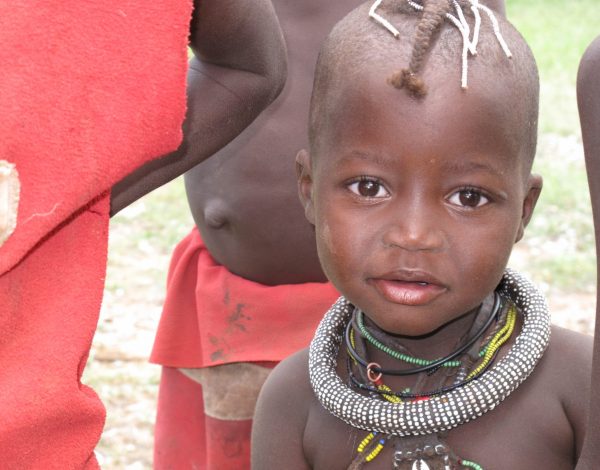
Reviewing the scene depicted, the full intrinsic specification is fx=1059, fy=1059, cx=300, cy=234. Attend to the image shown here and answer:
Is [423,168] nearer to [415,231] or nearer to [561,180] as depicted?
[415,231]

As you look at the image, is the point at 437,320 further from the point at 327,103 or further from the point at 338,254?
the point at 327,103

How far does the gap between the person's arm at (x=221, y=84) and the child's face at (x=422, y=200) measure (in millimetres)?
188

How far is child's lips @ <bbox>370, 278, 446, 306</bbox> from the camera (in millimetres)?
1658

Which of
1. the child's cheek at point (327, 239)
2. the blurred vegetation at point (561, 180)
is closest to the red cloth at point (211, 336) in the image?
the child's cheek at point (327, 239)

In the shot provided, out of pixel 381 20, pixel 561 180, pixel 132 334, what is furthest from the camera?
pixel 561 180

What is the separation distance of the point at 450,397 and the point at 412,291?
8.3 inches

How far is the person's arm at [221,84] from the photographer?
1.77 metres

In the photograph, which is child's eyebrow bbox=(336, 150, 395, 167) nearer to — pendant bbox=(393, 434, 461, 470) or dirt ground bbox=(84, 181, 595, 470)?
pendant bbox=(393, 434, 461, 470)

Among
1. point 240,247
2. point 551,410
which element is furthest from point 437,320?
point 240,247

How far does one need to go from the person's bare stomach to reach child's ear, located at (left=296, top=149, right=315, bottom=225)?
1.93 ft

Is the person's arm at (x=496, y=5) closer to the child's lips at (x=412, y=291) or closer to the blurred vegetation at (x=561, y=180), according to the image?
the child's lips at (x=412, y=291)

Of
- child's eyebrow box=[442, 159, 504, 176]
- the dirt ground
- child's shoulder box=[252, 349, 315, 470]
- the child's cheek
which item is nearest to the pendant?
child's shoulder box=[252, 349, 315, 470]

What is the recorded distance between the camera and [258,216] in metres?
2.54

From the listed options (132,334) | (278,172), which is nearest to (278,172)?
(278,172)
